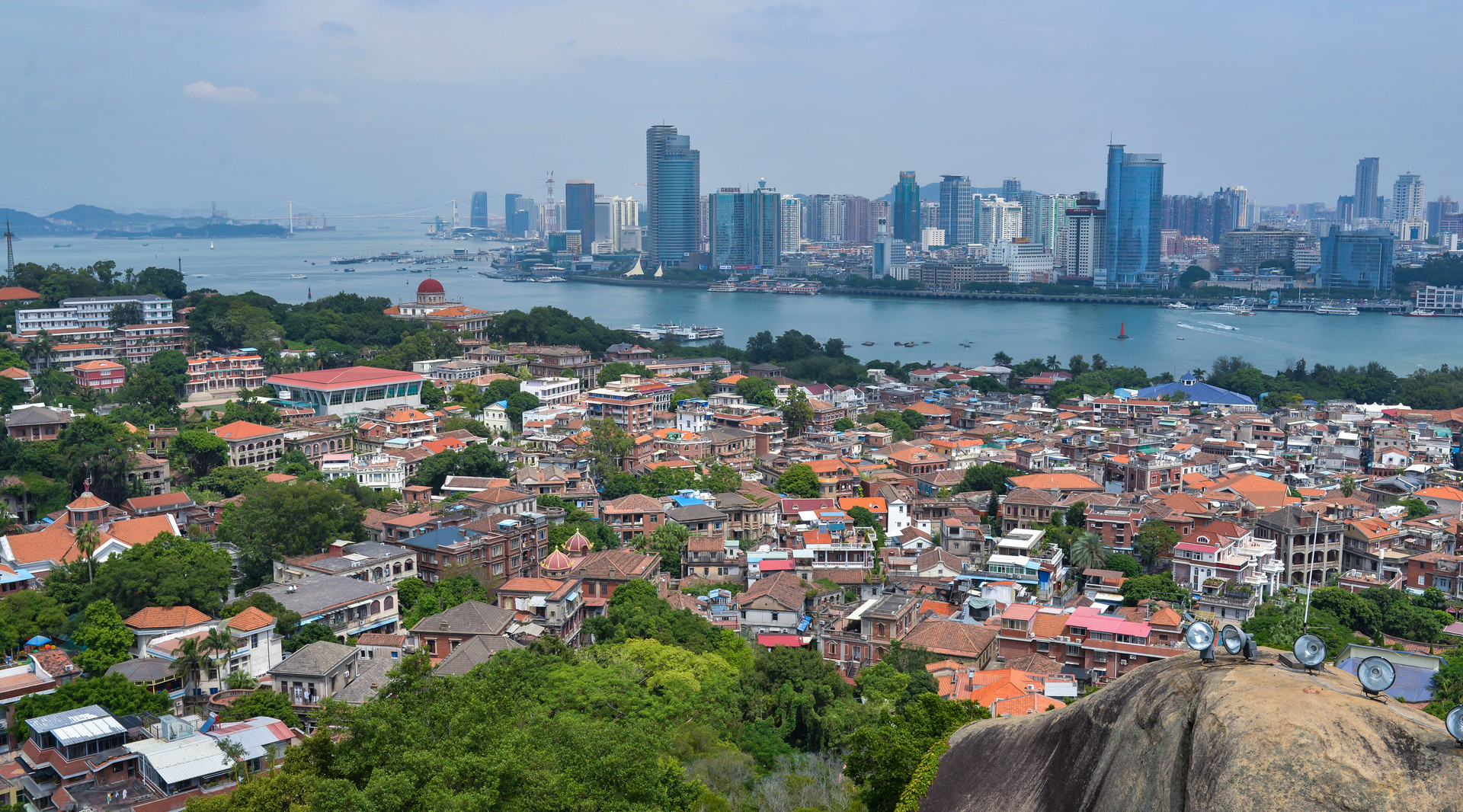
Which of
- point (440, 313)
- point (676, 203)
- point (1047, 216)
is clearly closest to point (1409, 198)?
point (1047, 216)

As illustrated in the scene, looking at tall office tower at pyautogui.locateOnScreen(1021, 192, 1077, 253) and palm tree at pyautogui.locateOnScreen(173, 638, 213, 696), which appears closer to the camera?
palm tree at pyautogui.locateOnScreen(173, 638, 213, 696)

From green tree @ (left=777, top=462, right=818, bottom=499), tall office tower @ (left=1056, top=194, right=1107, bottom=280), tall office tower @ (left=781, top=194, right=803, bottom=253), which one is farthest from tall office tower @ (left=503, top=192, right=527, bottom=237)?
green tree @ (left=777, top=462, right=818, bottom=499)

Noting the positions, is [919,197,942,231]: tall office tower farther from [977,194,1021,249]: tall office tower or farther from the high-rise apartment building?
the high-rise apartment building

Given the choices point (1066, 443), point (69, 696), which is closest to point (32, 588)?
point (69, 696)

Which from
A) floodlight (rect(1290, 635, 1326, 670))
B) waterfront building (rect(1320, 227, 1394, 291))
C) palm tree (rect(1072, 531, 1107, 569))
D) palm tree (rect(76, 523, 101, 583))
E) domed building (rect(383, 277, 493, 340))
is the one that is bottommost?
palm tree (rect(1072, 531, 1107, 569))

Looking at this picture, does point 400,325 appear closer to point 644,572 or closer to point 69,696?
point 644,572
